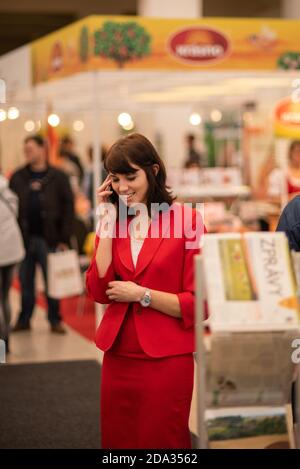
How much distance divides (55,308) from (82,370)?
1512mm

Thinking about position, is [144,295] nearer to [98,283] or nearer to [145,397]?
[98,283]

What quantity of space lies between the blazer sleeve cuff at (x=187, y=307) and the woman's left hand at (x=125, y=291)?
0.13 metres

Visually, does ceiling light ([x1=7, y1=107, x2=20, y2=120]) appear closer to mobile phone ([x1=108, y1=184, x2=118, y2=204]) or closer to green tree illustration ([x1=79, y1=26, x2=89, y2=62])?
green tree illustration ([x1=79, y1=26, x2=89, y2=62])

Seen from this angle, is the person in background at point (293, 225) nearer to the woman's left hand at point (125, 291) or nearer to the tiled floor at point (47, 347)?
the woman's left hand at point (125, 291)

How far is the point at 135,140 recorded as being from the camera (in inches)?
115

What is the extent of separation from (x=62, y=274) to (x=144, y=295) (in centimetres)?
524

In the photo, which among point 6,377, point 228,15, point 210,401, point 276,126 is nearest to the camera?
point 210,401

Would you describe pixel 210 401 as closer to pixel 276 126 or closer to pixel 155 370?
pixel 155 370

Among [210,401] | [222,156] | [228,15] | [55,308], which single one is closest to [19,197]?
[55,308]

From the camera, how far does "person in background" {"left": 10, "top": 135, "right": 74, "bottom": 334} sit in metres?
8.05

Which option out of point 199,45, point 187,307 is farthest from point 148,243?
point 199,45

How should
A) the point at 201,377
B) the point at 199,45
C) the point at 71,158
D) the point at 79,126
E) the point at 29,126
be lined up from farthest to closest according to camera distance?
the point at 79,126
the point at 29,126
the point at 71,158
the point at 199,45
the point at 201,377

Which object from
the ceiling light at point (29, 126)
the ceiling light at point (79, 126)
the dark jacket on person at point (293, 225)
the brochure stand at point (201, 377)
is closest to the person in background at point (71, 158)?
the ceiling light at point (29, 126)

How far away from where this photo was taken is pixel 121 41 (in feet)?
25.0
